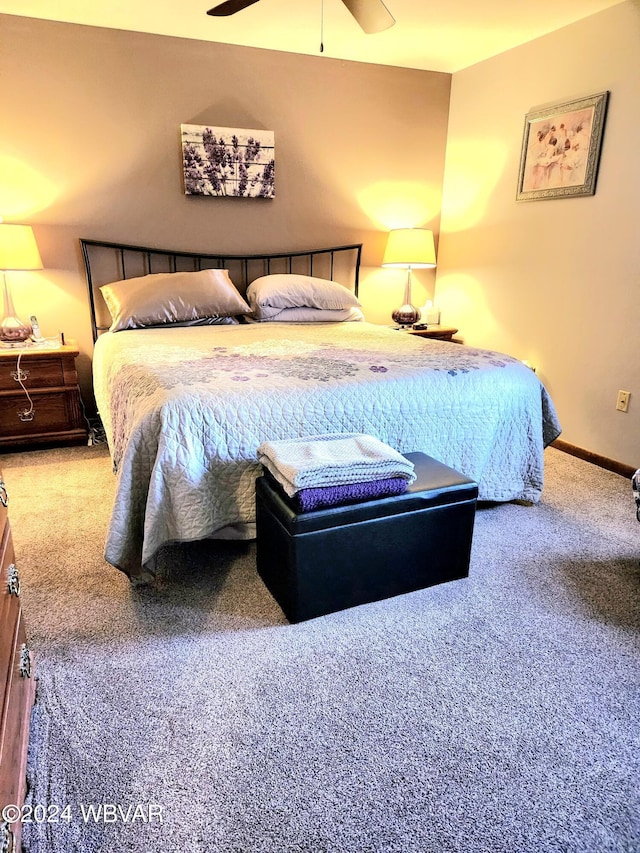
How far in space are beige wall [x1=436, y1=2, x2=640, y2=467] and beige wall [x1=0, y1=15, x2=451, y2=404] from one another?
0.46m

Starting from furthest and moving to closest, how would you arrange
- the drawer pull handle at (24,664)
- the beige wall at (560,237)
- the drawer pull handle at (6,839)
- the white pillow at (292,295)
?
the white pillow at (292,295)
the beige wall at (560,237)
the drawer pull handle at (24,664)
the drawer pull handle at (6,839)

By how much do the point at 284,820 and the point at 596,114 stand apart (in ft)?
11.6

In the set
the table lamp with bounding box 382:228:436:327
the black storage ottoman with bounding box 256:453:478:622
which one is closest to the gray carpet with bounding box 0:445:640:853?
the black storage ottoman with bounding box 256:453:478:622

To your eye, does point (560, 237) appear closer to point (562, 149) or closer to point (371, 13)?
point (562, 149)

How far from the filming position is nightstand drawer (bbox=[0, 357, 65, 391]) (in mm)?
3051

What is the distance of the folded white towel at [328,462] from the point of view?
5.32 ft

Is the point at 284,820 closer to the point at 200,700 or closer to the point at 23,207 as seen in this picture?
the point at 200,700

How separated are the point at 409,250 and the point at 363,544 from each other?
112 inches

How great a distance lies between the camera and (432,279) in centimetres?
459

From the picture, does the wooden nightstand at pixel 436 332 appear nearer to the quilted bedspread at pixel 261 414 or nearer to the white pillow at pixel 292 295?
the white pillow at pixel 292 295

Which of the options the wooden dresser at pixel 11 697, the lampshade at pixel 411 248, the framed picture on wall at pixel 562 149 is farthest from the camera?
the lampshade at pixel 411 248

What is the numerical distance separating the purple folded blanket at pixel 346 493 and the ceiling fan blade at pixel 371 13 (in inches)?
74.9

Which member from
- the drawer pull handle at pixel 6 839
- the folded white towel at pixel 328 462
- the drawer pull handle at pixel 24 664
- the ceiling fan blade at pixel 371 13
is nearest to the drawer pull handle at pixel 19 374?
the folded white towel at pixel 328 462

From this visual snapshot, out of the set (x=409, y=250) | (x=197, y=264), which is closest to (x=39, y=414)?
(x=197, y=264)
